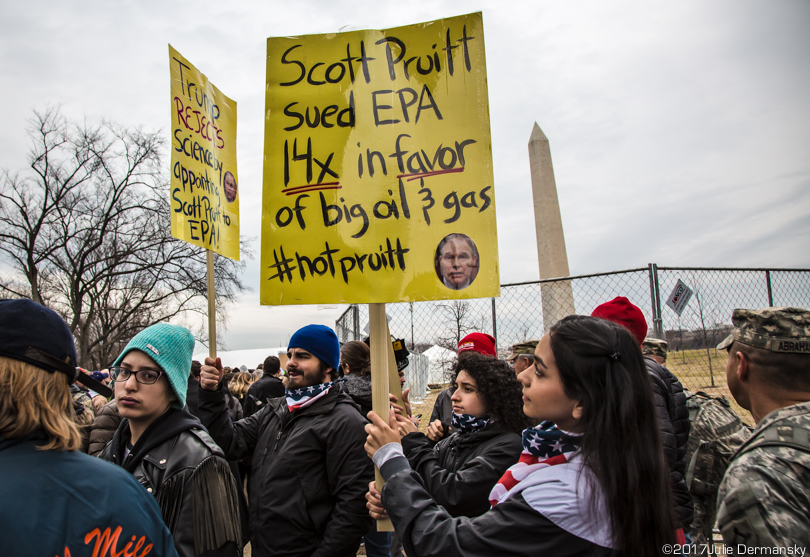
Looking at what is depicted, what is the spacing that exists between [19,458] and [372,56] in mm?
1850

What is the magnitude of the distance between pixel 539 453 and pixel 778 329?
810 mm

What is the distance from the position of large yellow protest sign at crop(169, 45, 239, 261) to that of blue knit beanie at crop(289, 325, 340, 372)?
80cm

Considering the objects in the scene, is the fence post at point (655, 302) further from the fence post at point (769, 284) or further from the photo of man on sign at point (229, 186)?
the photo of man on sign at point (229, 186)

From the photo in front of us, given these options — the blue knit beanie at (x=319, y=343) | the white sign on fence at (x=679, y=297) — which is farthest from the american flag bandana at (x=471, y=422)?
the white sign on fence at (x=679, y=297)

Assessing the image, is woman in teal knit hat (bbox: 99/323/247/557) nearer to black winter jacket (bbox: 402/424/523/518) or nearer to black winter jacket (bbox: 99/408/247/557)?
black winter jacket (bbox: 99/408/247/557)

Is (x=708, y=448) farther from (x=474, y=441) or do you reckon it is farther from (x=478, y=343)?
(x=474, y=441)

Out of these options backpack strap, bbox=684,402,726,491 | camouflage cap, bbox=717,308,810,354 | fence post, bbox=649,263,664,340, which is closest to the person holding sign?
camouflage cap, bbox=717,308,810,354

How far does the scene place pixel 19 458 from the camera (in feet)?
3.53

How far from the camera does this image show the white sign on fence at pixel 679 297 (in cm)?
457

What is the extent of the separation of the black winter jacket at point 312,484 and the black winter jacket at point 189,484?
0.39 m

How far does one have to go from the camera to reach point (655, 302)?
4.54 m

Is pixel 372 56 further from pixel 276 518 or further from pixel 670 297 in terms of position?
pixel 670 297

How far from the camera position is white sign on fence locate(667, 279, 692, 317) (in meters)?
4.57

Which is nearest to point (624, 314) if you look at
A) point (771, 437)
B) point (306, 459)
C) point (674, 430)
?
point (674, 430)
